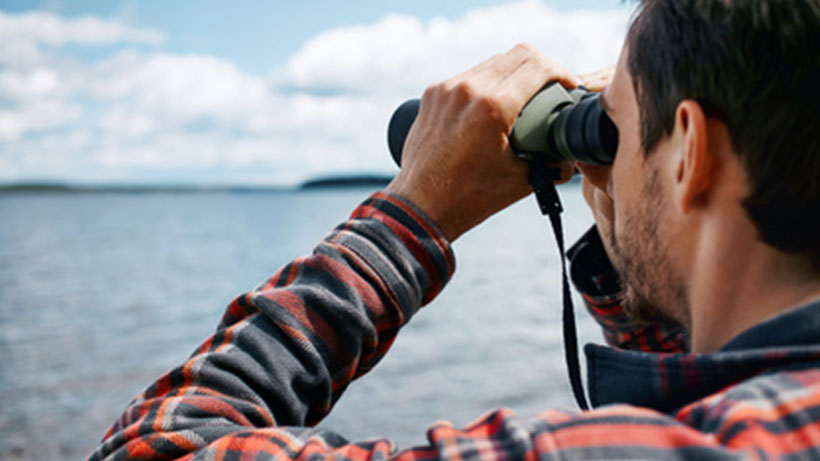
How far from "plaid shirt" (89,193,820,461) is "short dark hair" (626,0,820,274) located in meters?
0.13

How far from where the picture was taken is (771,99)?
0.88 m

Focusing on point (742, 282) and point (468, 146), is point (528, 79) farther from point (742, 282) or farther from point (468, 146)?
point (742, 282)

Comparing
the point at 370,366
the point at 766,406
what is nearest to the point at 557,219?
the point at 370,366

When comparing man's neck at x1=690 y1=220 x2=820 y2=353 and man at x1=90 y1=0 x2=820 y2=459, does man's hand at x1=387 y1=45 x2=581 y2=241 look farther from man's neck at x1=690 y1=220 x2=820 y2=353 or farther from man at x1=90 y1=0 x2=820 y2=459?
man's neck at x1=690 y1=220 x2=820 y2=353

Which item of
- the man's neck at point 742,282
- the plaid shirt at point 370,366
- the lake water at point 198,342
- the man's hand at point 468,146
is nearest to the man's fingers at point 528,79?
the man's hand at point 468,146

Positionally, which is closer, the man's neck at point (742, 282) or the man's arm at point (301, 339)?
the man's neck at point (742, 282)

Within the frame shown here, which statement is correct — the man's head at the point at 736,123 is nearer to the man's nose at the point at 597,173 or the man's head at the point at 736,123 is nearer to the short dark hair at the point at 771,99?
the short dark hair at the point at 771,99

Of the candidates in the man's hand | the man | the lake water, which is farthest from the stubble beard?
the lake water

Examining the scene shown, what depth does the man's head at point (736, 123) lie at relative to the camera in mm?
879

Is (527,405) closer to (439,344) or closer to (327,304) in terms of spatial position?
(439,344)

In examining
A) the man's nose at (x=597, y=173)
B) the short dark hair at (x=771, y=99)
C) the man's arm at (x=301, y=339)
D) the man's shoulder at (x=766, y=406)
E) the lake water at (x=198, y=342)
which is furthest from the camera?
the lake water at (x=198, y=342)

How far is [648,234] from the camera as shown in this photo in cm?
104

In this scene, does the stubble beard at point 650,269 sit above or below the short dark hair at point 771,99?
below

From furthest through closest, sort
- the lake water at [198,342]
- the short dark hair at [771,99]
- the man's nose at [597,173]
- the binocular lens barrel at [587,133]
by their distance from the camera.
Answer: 1. the lake water at [198,342]
2. the man's nose at [597,173]
3. the binocular lens barrel at [587,133]
4. the short dark hair at [771,99]
